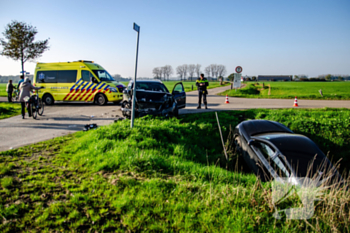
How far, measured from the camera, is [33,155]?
532 centimetres

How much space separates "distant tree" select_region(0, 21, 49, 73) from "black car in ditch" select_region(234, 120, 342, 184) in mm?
23761

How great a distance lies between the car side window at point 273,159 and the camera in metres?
5.12

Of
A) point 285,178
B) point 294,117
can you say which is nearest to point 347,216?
point 285,178

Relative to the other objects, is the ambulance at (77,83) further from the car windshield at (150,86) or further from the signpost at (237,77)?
the signpost at (237,77)

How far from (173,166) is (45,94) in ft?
45.6

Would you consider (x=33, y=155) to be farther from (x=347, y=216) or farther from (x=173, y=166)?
(x=347, y=216)

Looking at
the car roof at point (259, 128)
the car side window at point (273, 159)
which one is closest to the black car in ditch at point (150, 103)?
the car roof at point (259, 128)

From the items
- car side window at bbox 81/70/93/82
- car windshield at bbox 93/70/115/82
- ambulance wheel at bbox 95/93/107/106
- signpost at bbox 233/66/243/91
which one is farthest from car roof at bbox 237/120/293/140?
signpost at bbox 233/66/243/91

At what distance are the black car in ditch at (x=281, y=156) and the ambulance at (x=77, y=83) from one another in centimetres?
1022

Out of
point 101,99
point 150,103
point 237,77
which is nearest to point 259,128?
point 150,103

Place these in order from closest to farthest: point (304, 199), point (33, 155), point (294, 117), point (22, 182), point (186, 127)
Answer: point (304, 199)
point (22, 182)
point (33, 155)
point (186, 127)
point (294, 117)

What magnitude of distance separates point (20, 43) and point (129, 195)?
25114mm

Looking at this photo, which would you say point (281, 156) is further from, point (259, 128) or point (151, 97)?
point (151, 97)

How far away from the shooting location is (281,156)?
17.5 feet
